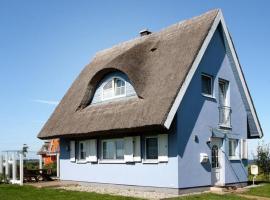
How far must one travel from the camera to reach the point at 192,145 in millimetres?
15852

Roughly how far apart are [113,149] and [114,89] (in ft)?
9.30

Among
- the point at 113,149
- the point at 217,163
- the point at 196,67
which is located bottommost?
the point at 217,163

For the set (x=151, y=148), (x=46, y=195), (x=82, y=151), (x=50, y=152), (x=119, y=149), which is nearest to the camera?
(x=46, y=195)

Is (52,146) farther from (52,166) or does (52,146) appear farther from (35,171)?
(35,171)

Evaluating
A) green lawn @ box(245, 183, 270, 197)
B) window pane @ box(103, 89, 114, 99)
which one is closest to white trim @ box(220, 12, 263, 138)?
green lawn @ box(245, 183, 270, 197)

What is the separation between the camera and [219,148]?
17.9 meters

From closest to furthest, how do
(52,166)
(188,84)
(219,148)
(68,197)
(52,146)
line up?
(68,197) < (188,84) < (219,148) < (52,166) < (52,146)

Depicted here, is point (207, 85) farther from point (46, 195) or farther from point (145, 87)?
point (46, 195)

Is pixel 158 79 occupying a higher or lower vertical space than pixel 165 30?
lower

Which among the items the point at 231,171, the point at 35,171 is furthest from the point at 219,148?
the point at 35,171

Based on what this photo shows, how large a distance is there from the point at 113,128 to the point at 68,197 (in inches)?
132

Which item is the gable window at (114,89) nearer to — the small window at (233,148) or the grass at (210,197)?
the small window at (233,148)

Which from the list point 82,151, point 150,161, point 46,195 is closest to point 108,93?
point 82,151

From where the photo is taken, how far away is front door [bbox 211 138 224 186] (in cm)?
1744
